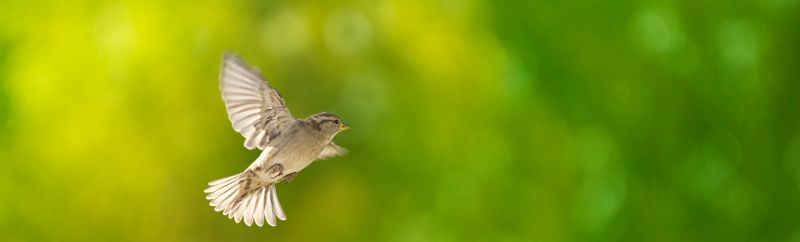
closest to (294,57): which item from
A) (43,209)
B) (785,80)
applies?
(43,209)

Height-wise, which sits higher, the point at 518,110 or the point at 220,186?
the point at 518,110

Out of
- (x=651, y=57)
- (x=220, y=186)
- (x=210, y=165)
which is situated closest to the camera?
(x=220, y=186)

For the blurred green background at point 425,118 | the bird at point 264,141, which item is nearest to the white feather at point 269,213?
the bird at point 264,141

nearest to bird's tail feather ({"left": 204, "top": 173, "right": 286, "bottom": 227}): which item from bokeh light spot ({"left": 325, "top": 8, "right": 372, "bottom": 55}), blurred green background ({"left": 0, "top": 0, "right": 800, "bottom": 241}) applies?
blurred green background ({"left": 0, "top": 0, "right": 800, "bottom": 241})

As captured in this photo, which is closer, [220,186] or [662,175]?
[220,186]

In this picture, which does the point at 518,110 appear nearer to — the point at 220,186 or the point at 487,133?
the point at 487,133

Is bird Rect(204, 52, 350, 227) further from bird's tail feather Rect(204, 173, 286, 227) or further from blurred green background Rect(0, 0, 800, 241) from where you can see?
blurred green background Rect(0, 0, 800, 241)
